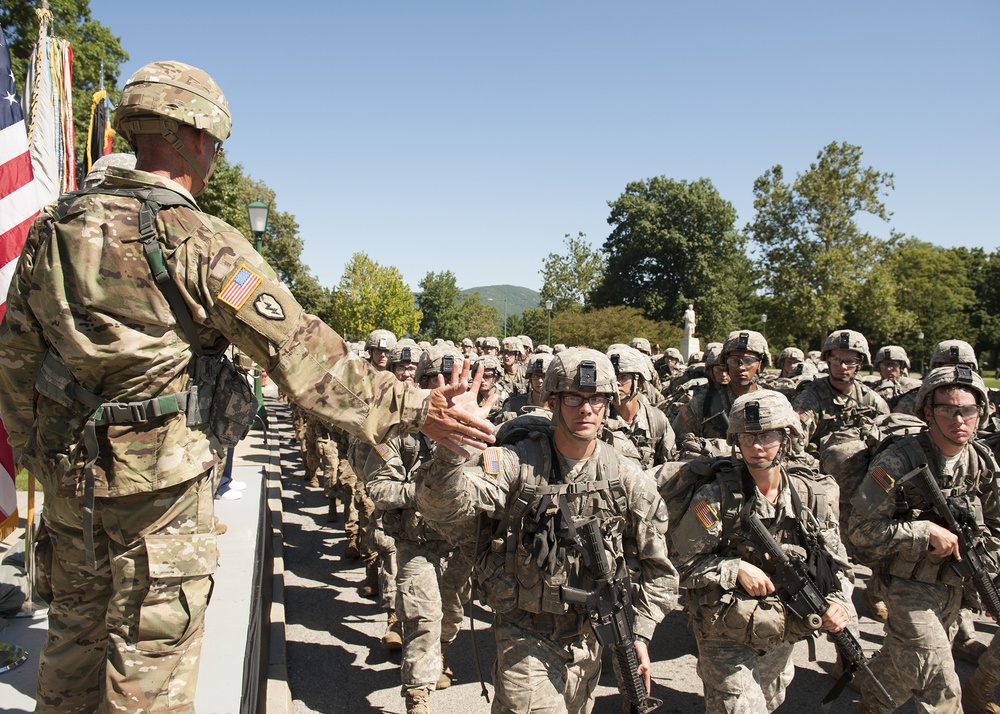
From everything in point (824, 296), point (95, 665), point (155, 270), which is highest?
point (824, 296)

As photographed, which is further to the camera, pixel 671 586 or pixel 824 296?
pixel 824 296

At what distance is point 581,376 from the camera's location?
353 centimetres

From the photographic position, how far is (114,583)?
2.46 metres

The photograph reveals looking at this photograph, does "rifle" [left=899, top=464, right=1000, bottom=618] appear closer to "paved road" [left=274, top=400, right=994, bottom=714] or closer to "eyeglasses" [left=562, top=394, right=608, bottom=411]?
"paved road" [left=274, top=400, right=994, bottom=714]

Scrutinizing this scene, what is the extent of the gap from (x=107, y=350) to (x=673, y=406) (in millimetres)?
7721

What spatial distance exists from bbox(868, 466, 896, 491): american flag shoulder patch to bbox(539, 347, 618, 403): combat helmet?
2.13 metres

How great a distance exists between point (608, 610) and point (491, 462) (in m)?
0.93

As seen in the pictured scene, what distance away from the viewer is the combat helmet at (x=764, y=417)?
152 inches

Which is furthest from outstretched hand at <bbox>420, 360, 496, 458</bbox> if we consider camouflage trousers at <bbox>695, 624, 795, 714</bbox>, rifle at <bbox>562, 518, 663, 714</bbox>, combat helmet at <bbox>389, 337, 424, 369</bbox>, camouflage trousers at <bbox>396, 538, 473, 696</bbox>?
combat helmet at <bbox>389, 337, 424, 369</bbox>

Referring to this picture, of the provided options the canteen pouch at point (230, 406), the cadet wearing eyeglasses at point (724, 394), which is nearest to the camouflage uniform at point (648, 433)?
the cadet wearing eyeglasses at point (724, 394)

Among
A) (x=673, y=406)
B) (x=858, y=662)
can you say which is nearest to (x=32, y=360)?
(x=858, y=662)

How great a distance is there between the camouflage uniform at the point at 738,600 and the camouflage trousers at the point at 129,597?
2570 mm

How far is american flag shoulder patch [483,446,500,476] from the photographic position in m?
3.41

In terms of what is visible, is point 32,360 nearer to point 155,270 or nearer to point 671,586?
point 155,270
